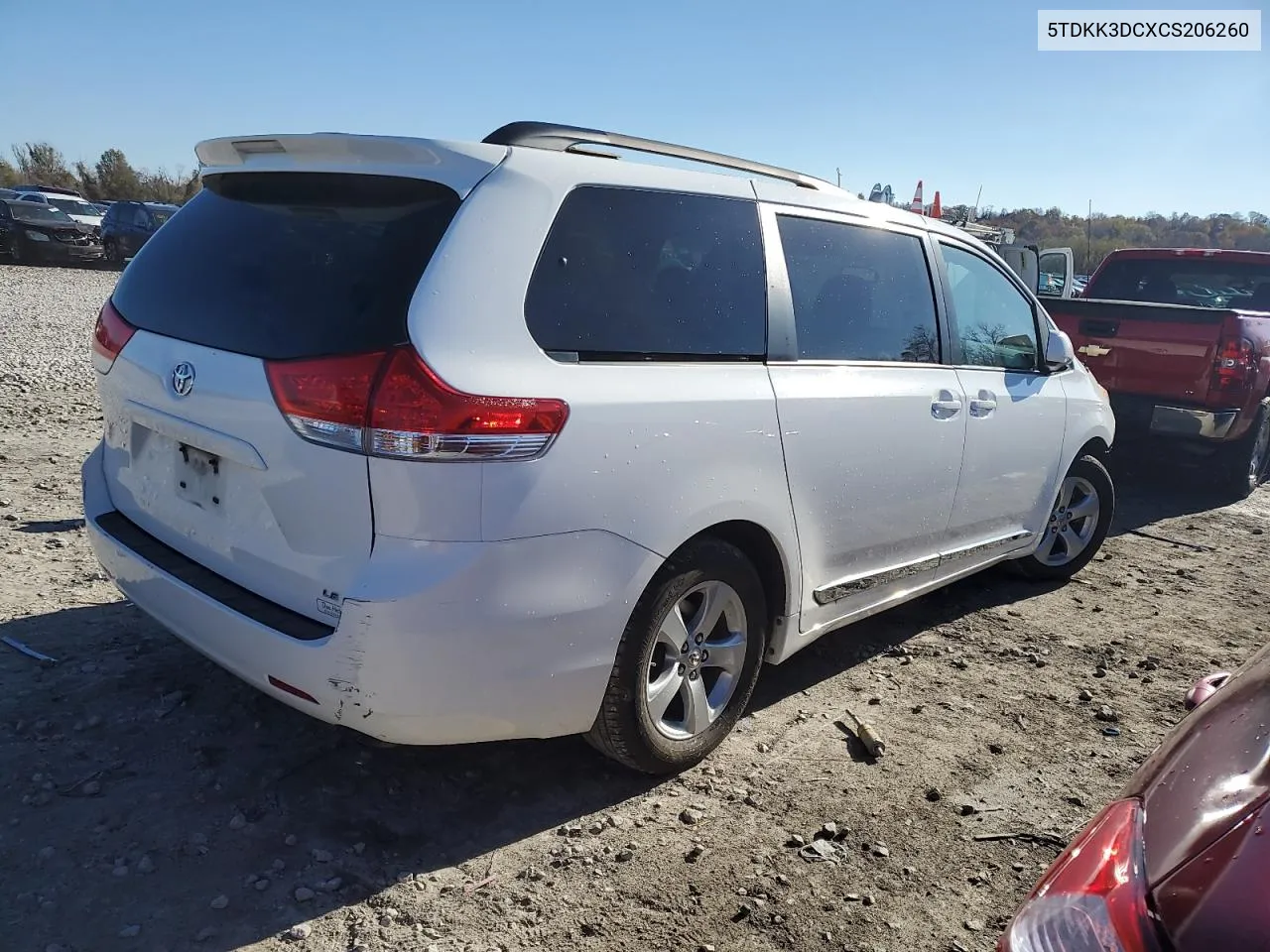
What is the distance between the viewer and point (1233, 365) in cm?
744

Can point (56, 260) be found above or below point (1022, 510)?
above

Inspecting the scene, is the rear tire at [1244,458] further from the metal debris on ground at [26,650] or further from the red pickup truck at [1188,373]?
the metal debris on ground at [26,650]

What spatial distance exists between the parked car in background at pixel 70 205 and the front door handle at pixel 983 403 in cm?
2495

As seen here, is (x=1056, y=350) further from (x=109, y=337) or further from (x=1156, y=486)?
(x=1156, y=486)

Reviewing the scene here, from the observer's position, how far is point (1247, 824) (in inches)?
55.2

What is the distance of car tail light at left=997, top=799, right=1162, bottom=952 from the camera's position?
138 centimetres

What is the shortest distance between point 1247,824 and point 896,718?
2427 mm

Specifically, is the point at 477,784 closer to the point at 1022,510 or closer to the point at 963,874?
the point at 963,874

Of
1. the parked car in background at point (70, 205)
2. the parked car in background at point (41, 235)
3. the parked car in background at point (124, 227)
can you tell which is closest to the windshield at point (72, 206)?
the parked car in background at point (70, 205)

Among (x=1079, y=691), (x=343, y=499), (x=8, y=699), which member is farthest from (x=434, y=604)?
(x=1079, y=691)

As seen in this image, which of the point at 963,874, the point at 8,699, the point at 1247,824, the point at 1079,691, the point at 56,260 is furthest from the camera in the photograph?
the point at 56,260

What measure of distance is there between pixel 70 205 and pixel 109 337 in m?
26.2

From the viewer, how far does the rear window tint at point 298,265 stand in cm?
248

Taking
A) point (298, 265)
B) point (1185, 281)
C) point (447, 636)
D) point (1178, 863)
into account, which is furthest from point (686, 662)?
point (1185, 281)
